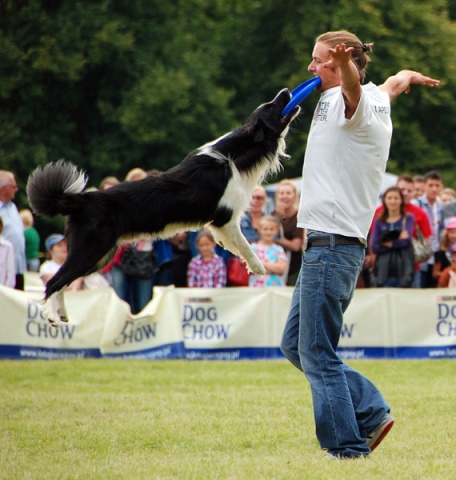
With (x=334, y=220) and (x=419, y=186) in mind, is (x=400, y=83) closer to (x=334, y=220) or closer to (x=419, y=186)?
(x=334, y=220)

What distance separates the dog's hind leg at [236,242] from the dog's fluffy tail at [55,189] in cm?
92

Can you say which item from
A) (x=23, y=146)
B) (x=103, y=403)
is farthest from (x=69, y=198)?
(x=23, y=146)

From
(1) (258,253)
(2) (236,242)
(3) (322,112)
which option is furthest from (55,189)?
(1) (258,253)

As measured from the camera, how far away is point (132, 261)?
11.6 meters

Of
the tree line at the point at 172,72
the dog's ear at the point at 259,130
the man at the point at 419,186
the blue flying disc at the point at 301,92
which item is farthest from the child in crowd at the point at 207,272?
the tree line at the point at 172,72

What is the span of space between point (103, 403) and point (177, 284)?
4.56m

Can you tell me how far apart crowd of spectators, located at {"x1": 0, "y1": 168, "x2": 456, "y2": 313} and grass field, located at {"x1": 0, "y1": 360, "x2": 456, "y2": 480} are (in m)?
1.44

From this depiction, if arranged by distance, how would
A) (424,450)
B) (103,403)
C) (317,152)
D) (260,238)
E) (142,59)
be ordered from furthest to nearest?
(142,59), (260,238), (103,403), (424,450), (317,152)

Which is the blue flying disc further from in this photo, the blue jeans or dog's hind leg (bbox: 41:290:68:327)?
dog's hind leg (bbox: 41:290:68:327)

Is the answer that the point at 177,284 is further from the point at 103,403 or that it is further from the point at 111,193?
the point at 111,193

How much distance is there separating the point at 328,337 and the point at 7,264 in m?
6.90

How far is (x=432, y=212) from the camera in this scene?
41.0ft

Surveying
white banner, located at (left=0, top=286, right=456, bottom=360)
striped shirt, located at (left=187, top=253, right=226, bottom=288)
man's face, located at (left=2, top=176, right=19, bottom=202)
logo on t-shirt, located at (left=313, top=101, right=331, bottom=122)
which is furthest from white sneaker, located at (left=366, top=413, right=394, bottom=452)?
man's face, located at (left=2, top=176, right=19, bottom=202)

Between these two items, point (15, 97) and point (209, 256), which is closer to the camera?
point (209, 256)
